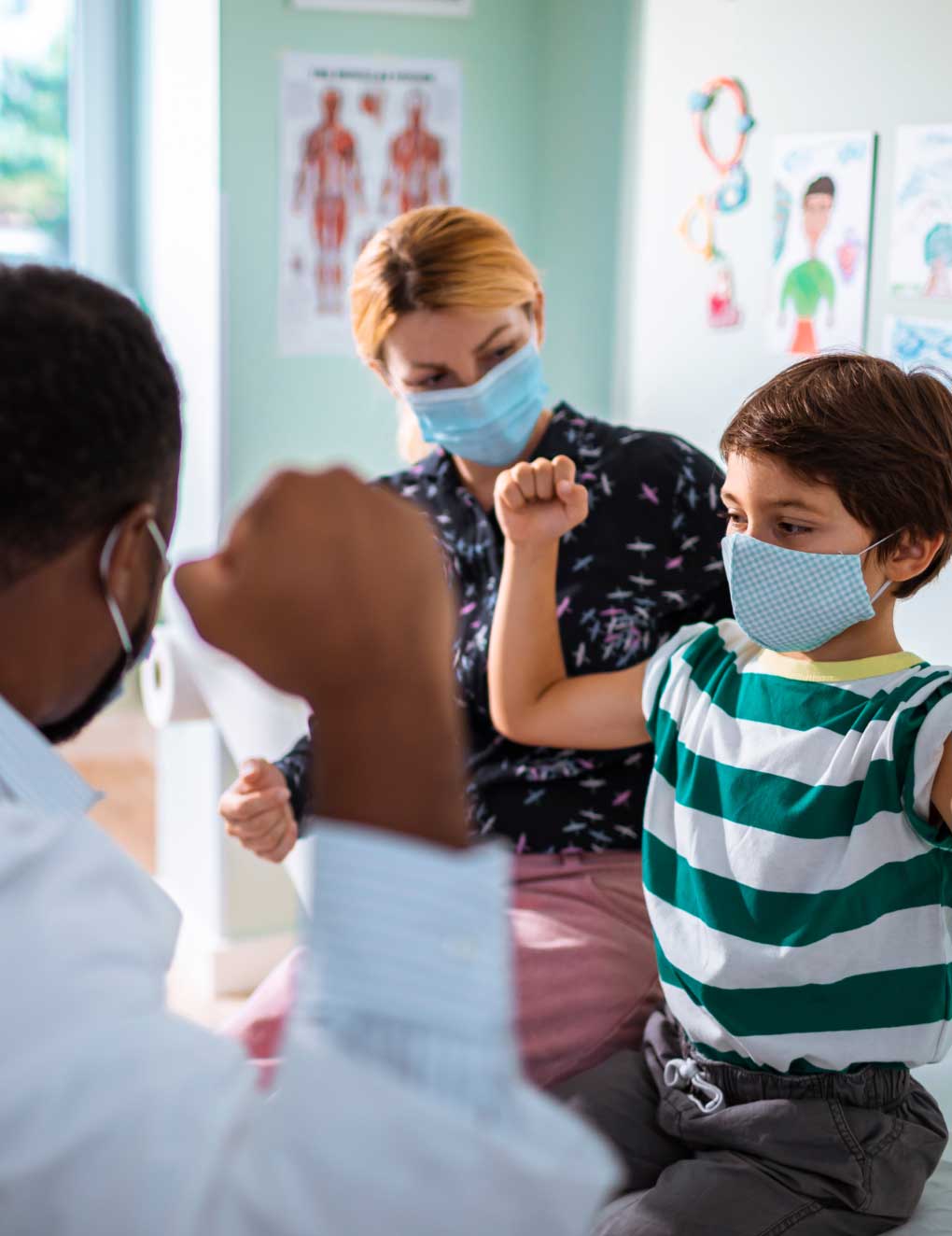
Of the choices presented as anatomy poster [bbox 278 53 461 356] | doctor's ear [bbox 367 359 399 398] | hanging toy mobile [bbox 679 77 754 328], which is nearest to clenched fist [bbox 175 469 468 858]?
doctor's ear [bbox 367 359 399 398]

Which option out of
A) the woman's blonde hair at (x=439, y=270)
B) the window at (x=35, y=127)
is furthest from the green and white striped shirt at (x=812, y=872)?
the window at (x=35, y=127)

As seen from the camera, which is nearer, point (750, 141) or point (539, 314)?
point (539, 314)

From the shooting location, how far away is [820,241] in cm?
176

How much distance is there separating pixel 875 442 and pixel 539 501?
0.34 metres

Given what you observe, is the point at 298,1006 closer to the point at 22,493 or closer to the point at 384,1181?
the point at 384,1181

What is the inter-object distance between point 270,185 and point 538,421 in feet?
3.39

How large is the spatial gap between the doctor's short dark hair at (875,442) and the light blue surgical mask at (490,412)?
1.43ft

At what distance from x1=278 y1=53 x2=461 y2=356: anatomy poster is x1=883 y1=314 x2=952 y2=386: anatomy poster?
3.71 ft

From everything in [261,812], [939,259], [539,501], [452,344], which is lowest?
[261,812]

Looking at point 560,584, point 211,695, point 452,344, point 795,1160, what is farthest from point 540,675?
point 211,695

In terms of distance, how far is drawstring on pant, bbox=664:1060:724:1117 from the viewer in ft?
4.14

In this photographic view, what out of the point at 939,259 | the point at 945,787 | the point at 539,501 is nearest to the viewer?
the point at 945,787

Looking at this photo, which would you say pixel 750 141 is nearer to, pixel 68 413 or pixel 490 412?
pixel 490 412

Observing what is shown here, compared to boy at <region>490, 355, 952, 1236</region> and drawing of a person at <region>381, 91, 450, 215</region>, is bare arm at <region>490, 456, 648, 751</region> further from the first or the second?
drawing of a person at <region>381, 91, 450, 215</region>
